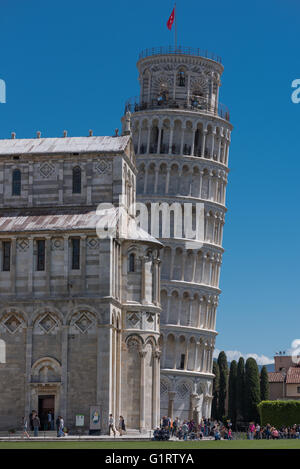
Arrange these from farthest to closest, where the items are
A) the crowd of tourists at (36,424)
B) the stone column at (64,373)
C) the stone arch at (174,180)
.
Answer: the stone arch at (174,180)
the stone column at (64,373)
the crowd of tourists at (36,424)

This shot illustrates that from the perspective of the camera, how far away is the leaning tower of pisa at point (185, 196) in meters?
102

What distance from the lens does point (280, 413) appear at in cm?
9762

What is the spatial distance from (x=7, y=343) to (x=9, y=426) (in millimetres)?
5165

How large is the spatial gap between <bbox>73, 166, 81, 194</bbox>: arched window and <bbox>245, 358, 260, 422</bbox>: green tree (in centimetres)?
5559

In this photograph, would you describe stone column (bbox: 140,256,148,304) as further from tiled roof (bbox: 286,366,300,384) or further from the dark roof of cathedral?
tiled roof (bbox: 286,366,300,384)

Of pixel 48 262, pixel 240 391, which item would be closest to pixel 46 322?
pixel 48 262

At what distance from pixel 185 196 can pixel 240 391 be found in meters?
28.2

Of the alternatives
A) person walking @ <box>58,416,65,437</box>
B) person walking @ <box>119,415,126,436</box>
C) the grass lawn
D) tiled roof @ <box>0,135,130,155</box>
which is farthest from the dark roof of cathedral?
the grass lawn

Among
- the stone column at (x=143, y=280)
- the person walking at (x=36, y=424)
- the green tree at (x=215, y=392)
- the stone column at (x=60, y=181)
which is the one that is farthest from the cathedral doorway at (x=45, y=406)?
the green tree at (x=215, y=392)

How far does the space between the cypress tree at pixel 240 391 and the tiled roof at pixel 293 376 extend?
9.69 meters

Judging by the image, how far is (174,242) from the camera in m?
103

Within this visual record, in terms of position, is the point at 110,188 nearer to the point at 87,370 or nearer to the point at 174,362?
the point at 87,370

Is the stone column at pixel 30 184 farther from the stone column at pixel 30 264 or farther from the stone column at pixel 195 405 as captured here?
the stone column at pixel 195 405
